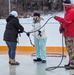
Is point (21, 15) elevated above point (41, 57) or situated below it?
above

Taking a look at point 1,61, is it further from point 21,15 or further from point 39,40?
point 21,15

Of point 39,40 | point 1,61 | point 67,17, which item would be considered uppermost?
point 67,17

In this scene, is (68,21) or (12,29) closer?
(68,21)

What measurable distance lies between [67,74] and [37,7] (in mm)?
5603

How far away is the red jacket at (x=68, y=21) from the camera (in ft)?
27.5

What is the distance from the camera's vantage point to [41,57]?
10.0 metres

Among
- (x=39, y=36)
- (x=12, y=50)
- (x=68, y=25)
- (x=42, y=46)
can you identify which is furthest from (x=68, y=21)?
(x=12, y=50)

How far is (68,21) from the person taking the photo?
329 inches

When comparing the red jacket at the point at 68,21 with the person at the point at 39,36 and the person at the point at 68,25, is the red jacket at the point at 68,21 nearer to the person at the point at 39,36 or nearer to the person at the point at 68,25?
the person at the point at 68,25

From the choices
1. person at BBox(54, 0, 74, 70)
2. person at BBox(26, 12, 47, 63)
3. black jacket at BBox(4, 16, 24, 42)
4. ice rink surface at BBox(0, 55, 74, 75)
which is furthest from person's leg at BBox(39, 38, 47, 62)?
person at BBox(54, 0, 74, 70)

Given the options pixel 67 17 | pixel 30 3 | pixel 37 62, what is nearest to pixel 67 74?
pixel 67 17

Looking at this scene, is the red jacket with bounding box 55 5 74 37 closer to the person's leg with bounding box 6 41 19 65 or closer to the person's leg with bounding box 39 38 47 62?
the person's leg with bounding box 39 38 47 62

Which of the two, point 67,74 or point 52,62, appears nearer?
point 67,74

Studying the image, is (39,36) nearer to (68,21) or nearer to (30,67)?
(30,67)
